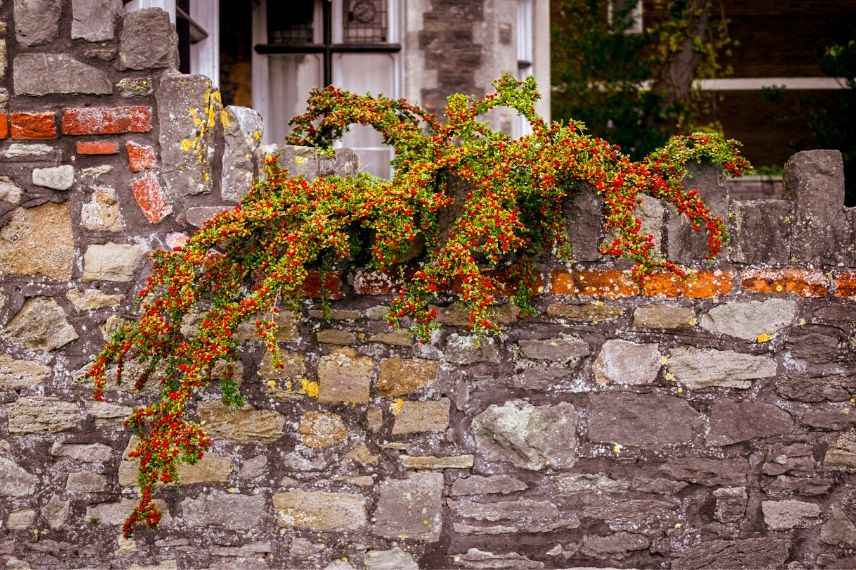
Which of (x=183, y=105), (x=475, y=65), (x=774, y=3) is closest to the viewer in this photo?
(x=183, y=105)

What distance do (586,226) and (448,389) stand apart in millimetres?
725

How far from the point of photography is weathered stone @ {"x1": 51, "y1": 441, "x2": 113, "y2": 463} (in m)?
3.09

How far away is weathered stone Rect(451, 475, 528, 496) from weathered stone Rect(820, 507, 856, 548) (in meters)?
1.09

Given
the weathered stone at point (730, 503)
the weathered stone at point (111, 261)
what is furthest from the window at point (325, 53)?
the weathered stone at point (730, 503)

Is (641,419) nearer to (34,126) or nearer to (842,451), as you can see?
(842,451)

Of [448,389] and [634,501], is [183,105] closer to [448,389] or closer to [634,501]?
[448,389]

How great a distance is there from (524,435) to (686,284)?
29.9 inches

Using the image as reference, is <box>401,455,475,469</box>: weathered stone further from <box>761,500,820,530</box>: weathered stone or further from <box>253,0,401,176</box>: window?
<box>253,0,401,176</box>: window

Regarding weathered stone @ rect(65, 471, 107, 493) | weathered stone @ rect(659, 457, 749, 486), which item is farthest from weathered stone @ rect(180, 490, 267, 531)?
weathered stone @ rect(659, 457, 749, 486)

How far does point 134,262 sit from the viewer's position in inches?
121

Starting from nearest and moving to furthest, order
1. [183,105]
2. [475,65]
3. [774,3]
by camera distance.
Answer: [183,105]
[475,65]
[774,3]

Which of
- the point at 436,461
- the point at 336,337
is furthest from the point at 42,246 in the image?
the point at 436,461

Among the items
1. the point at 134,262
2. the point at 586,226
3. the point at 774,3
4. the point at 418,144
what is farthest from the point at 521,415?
the point at 774,3

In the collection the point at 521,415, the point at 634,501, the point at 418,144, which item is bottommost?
the point at 634,501
